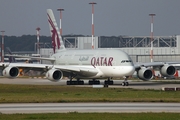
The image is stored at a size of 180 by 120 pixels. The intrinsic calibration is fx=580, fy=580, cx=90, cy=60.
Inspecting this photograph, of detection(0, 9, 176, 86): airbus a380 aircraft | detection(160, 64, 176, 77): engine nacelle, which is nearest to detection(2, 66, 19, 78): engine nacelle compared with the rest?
detection(0, 9, 176, 86): airbus a380 aircraft

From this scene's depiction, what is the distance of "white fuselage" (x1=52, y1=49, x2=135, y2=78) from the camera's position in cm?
6931

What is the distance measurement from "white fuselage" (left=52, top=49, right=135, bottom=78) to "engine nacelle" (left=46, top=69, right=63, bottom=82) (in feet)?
13.9

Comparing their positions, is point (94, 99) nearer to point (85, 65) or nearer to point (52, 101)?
point (52, 101)

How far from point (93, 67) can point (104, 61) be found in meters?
2.15

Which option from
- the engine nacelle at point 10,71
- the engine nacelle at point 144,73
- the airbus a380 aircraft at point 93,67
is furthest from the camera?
the engine nacelle at point 144,73

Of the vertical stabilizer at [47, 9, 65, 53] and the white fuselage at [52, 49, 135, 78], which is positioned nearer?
the white fuselage at [52, 49, 135, 78]

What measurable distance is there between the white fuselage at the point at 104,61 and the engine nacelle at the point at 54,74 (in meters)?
4.25

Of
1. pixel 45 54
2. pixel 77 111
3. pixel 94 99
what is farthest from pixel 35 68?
pixel 45 54

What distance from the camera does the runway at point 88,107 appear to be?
115ft
